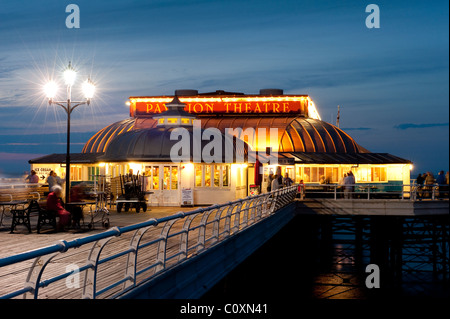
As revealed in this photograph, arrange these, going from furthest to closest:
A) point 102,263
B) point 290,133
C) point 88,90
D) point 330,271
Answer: point 290,133, point 330,271, point 88,90, point 102,263

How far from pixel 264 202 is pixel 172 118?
17008 mm

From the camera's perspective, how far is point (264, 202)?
20.3m

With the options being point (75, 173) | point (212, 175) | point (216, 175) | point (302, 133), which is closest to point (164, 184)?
point (212, 175)

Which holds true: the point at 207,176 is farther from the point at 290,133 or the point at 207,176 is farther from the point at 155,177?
the point at 290,133

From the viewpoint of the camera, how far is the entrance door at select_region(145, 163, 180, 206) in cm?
3009

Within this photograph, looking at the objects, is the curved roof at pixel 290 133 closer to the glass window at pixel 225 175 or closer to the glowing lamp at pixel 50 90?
the glass window at pixel 225 175

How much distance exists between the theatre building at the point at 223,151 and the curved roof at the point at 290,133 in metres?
0.08

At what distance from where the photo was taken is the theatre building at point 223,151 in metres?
30.5

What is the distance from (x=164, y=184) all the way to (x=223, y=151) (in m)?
3.68

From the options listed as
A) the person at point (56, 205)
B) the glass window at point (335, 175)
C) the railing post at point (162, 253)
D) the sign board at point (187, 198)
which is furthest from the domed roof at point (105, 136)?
the railing post at point (162, 253)

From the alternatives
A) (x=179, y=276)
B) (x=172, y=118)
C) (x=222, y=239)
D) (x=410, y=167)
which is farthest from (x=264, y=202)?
(x=410, y=167)

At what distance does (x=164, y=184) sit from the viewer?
99.4 feet

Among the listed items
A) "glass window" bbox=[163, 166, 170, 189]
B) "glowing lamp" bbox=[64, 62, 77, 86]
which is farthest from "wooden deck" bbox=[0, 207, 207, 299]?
"glass window" bbox=[163, 166, 170, 189]
